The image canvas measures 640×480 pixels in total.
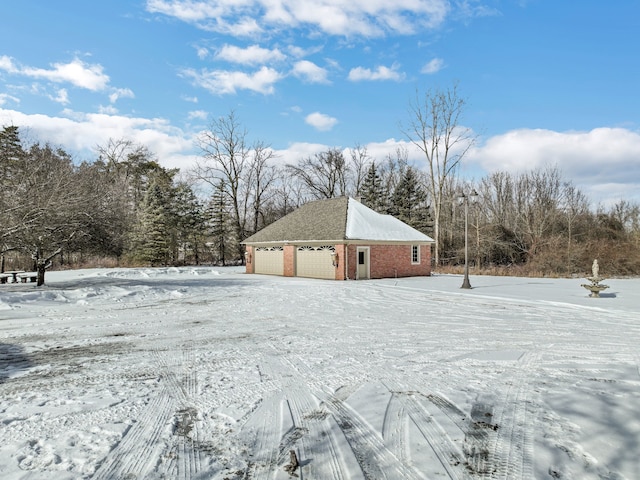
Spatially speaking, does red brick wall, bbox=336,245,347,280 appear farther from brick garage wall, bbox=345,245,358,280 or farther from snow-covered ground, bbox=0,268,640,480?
snow-covered ground, bbox=0,268,640,480

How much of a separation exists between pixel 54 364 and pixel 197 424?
3101 millimetres

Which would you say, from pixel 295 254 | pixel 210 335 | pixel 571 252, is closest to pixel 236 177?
pixel 295 254

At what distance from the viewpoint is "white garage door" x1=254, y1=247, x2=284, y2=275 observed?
24.2 meters

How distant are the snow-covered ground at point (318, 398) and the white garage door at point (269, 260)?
15.4m

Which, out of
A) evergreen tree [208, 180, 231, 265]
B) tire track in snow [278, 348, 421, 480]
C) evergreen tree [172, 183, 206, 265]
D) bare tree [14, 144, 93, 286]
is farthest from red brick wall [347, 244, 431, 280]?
evergreen tree [172, 183, 206, 265]

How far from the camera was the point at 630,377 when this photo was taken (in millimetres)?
4777

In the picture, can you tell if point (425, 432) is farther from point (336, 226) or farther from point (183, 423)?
point (336, 226)

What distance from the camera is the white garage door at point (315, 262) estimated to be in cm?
2106

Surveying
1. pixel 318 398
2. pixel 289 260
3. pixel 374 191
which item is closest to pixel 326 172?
pixel 374 191

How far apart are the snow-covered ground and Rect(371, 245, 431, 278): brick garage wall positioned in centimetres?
1261

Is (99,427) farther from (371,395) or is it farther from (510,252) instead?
(510,252)

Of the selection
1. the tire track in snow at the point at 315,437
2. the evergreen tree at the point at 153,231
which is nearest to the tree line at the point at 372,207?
Answer: the evergreen tree at the point at 153,231

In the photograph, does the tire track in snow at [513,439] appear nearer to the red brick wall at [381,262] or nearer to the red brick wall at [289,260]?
the red brick wall at [381,262]

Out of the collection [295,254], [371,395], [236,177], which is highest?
[236,177]
